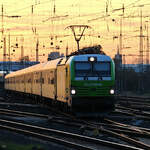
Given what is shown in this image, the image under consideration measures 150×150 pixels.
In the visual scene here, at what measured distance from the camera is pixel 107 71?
18906 mm

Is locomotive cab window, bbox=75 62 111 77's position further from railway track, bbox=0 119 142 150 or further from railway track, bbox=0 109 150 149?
railway track, bbox=0 119 142 150

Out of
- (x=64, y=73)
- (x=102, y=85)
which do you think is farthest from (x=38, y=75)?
(x=102, y=85)

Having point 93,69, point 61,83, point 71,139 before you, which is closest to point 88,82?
point 93,69

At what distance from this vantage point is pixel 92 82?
18453mm

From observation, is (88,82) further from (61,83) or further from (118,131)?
(118,131)

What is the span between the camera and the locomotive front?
18.3 m

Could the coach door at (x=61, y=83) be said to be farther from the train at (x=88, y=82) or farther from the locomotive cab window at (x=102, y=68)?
the locomotive cab window at (x=102, y=68)

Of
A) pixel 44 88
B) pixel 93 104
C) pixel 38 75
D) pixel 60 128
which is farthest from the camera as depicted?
pixel 38 75

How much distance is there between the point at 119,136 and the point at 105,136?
2.01 feet

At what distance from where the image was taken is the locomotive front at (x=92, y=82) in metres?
18.3

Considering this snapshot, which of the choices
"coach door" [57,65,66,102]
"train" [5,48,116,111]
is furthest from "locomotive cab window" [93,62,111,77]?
"coach door" [57,65,66,102]

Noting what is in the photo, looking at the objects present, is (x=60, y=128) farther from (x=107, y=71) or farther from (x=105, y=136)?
(x=107, y=71)

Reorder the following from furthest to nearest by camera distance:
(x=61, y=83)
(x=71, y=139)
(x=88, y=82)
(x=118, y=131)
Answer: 1. (x=61, y=83)
2. (x=88, y=82)
3. (x=118, y=131)
4. (x=71, y=139)

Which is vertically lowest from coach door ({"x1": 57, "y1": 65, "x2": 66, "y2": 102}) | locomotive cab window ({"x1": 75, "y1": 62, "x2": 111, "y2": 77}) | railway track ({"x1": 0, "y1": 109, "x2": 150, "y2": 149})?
railway track ({"x1": 0, "y1": 109, "x2": 150, "y2": 149})
